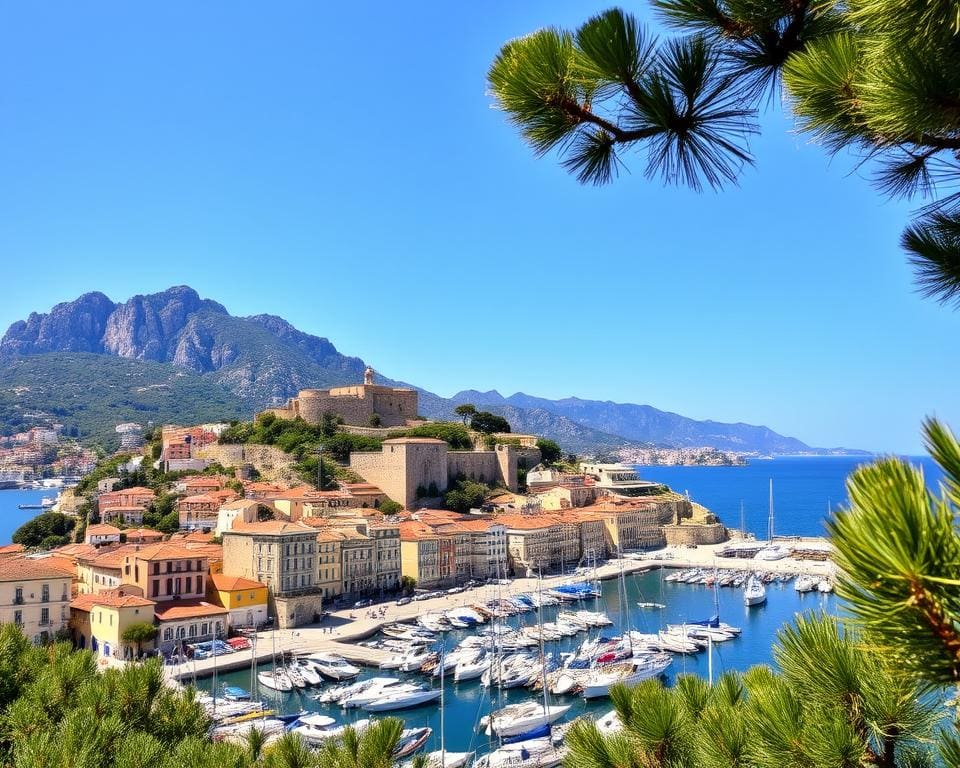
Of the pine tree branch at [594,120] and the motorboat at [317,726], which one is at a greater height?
the pine tree branch at [594,120]

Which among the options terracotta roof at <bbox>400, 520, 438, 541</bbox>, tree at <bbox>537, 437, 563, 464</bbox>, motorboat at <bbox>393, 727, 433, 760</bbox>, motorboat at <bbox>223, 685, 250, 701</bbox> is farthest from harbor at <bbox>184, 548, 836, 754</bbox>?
tree at <bbox>537, 437, 563, 464</bbox>

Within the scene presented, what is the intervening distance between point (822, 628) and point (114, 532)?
3225 centimetres

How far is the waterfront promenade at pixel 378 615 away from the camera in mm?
20188

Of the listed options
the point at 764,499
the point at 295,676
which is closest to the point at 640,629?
the point at 295,676

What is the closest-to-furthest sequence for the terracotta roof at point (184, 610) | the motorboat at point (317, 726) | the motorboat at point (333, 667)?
the motorboat at point (317, 726) < the motorboat at point (333, 667) < the terracotta roof at point (184, 610)

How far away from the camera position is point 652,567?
36.9m

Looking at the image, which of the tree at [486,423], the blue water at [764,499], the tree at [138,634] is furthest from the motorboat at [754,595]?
the tree at [486,423]

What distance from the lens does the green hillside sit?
107812 millimetres

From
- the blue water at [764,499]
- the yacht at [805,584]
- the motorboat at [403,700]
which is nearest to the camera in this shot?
the motorboat at [403,700]

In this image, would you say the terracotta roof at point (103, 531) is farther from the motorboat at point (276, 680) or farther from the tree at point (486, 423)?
the tree at point (486, 423)

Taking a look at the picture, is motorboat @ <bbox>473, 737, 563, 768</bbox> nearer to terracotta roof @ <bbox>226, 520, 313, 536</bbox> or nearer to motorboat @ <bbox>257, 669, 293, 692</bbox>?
motorboat @ <bbox>257, 669, 293, 692</bbox>

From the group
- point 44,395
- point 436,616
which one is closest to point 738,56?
point 436,616

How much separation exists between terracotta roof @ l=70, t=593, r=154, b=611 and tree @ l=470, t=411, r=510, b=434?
29.0 m

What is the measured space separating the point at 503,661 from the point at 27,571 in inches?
507
